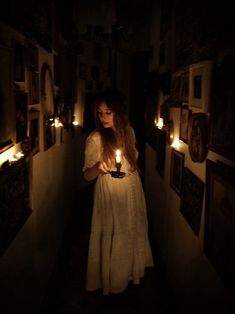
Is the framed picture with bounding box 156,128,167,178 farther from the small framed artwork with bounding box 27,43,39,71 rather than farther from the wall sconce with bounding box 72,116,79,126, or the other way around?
the wall sconce with bounding box 72,116,79,126

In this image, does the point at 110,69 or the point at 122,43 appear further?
the point at 110,69

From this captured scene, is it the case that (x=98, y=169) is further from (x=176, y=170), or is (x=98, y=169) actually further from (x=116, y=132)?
(x=176, y=170)

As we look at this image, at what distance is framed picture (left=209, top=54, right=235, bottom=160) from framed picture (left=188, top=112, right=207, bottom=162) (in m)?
0.10

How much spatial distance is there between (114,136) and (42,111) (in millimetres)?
664

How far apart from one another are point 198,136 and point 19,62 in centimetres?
116

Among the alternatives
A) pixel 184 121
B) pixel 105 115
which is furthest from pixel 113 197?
pixel 184 121

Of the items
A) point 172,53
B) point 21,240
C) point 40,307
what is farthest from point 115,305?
point 172,53

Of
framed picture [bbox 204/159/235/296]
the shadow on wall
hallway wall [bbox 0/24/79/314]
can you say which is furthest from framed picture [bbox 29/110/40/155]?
the shadow on wall

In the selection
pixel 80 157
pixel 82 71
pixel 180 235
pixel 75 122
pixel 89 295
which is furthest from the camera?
pixel 80 157

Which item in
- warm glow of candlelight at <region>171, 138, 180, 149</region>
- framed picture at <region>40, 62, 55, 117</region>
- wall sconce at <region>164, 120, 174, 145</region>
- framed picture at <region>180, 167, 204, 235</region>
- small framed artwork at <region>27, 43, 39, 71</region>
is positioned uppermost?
small framed artwork at <region>27, 43, 39, 71</region>

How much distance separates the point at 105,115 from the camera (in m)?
2.76

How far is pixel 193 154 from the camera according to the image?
6.57 feet

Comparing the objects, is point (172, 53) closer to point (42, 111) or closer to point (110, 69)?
point (42, 111)

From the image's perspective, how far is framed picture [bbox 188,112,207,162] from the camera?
1786 millimetres
